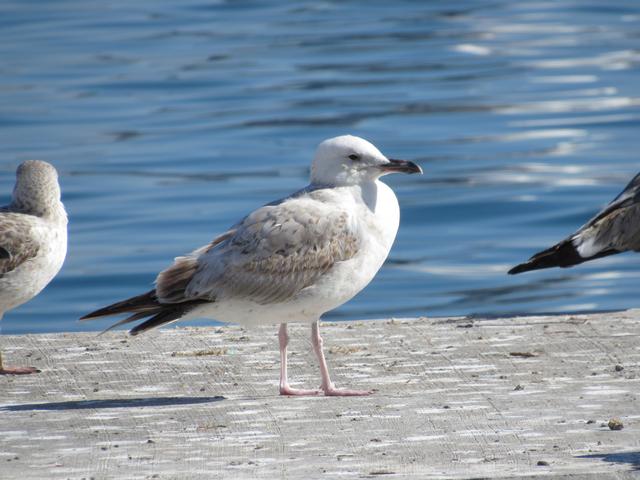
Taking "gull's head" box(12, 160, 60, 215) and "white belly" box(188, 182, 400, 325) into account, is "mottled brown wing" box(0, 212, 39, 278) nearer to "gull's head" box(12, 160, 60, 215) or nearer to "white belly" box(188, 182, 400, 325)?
"gull's head" box(12, 160, 60, 215)

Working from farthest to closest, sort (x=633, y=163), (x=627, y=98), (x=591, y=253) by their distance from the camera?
1. (x=627, y=98)
2. (x=633, y=163)
3. (x=591, y=253)

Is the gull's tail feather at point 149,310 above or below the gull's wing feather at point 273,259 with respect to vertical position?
below

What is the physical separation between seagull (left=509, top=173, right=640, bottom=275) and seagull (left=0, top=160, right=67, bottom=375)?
9.44ft

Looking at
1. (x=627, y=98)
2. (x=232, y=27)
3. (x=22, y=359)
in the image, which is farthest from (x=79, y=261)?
(x=232, y=27)

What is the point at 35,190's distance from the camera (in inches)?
337

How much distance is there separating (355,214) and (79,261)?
9906 millimetres

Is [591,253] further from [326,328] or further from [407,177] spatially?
[407,177]

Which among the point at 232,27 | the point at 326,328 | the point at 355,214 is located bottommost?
the point at 232,27

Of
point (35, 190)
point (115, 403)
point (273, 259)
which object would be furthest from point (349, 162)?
point (35, 190)

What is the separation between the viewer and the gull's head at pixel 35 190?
28.0ft

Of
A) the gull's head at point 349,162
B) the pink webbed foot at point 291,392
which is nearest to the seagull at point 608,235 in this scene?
the gull's head at point 349,162

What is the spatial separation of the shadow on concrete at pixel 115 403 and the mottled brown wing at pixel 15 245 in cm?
123

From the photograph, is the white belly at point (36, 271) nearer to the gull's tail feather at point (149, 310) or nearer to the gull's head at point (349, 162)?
the gull's tail feather at point (149, 310)

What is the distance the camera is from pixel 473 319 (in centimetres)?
874
